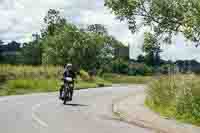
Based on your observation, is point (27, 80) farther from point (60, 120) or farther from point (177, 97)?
point (60, 120)

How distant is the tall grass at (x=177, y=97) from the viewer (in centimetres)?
1875

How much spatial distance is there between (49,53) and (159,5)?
2700 inches

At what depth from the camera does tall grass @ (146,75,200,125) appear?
1875 centimetres

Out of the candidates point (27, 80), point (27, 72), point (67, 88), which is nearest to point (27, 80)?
point (27, 80)

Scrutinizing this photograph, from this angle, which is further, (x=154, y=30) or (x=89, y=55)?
(x=89, y=55)

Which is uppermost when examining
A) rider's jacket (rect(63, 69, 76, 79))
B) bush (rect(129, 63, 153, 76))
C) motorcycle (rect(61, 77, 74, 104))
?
rider's jacket (rect(63, 69, 76, 79))

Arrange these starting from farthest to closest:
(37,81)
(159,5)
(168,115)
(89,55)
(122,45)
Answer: (122,45)
(89,55)
(37,81)
(159,5)
(168,115)

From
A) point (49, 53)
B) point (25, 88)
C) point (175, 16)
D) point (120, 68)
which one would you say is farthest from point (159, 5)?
point (120, 68)

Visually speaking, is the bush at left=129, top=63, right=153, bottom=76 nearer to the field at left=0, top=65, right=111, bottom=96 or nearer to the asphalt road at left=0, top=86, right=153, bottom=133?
the field at left=0, top=65, right=111, bottom=96

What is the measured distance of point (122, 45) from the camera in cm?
11956

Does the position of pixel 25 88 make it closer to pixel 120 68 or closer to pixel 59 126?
pixel 59 126

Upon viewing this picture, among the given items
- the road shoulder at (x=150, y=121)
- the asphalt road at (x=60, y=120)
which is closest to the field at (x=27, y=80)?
the asphalt road at (x=60, y=120)


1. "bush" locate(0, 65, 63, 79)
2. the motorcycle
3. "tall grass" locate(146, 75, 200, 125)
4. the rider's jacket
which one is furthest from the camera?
"bush" locate(0, 65, 63, 79)

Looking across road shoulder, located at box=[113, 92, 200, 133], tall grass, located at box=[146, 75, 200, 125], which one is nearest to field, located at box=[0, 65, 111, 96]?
tall grass, located at box=[146, 75, 200, 125]
